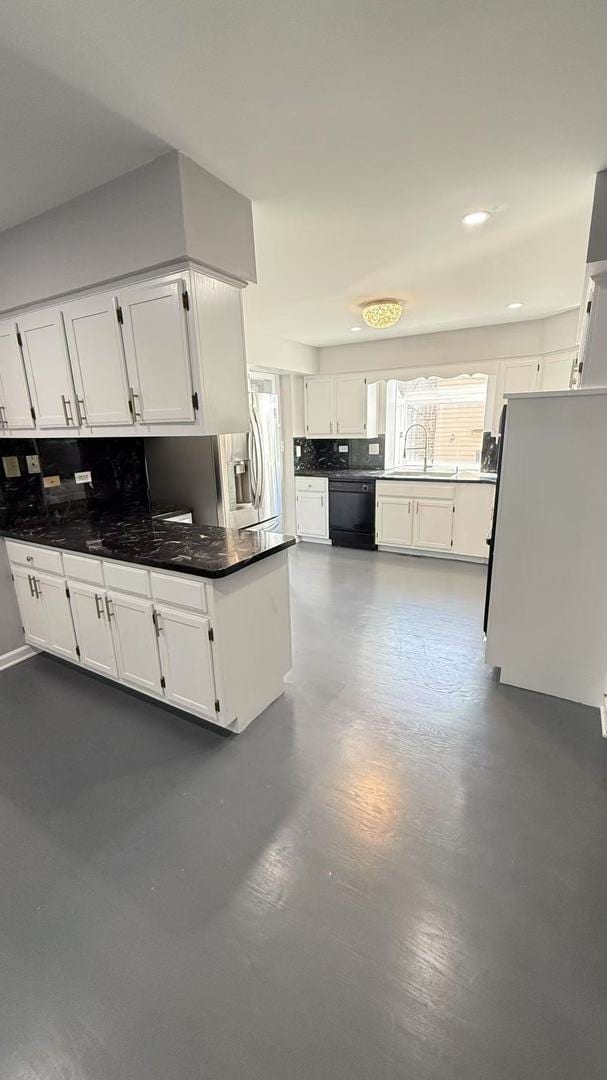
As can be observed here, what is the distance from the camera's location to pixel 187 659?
83.9 inches

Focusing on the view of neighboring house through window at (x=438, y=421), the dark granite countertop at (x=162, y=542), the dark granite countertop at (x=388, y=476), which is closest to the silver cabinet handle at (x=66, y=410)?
the dark granite countertop at (x=162, y=542)

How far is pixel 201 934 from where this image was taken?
1370mm

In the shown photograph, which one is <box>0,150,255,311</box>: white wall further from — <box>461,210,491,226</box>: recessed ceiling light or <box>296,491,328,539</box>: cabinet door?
<box>296,491,328,539</box>: cabinet door

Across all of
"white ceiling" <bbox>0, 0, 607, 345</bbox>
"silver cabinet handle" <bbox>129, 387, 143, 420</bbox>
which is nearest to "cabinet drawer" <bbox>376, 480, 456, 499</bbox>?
"white ceiling" <bbox>0, 0, 607, 345</bbox>

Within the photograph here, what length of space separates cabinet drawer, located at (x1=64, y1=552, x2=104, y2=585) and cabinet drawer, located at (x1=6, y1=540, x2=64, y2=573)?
0.09 metres

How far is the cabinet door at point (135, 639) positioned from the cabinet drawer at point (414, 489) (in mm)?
3572

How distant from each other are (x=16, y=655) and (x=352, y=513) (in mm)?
3749

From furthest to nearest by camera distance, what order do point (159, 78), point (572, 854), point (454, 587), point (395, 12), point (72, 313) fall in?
point (454, 587), point (72, 313), point (572, 854), point (159, 78), point (395, 12)

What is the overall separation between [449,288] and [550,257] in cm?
75

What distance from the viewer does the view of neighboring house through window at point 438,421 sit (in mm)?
5125

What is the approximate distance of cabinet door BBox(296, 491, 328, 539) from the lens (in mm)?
5695

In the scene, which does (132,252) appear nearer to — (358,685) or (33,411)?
(33,411)

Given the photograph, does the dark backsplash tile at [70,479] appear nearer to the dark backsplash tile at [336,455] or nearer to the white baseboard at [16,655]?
the white baseboard at [16,655]

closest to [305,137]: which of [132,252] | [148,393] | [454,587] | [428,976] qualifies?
[132,252]
